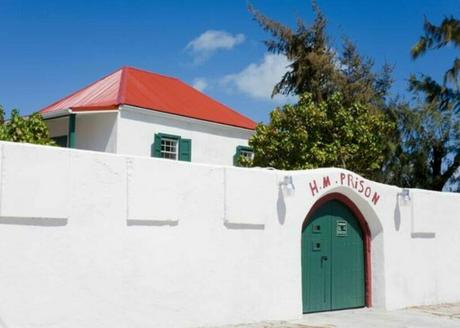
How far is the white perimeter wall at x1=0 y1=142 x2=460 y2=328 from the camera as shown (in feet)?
27.5

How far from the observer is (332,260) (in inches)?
507

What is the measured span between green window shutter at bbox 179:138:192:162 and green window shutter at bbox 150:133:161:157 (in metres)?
0.91

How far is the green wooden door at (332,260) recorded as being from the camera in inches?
487

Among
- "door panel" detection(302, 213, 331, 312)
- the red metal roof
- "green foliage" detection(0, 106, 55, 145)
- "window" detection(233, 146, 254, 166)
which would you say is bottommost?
"door panel" detection(302, 213, 331, 312)

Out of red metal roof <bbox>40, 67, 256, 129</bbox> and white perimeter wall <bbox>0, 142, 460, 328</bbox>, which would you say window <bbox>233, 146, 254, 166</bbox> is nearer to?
red metal roof <bbox>40, 67, 256, 129</bbox>

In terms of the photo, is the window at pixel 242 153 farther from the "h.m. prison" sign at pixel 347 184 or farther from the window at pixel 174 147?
the "h.m. prison" sign at pixel 347 184

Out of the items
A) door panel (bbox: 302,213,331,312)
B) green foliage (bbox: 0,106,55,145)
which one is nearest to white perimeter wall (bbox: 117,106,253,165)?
green foliage (bbox: 0,106,55,145)

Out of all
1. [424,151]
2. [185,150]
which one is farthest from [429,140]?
[185,150]

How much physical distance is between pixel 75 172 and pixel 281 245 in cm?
428

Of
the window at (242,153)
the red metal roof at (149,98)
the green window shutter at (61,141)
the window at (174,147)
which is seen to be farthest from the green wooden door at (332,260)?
the green window shutter at (61,141)

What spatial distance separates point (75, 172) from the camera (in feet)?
A: 29.3

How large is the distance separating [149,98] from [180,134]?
1.59 m

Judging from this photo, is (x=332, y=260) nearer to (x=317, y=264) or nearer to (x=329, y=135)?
(x=317, y=264)

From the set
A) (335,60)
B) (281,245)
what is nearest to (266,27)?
(335,60)
